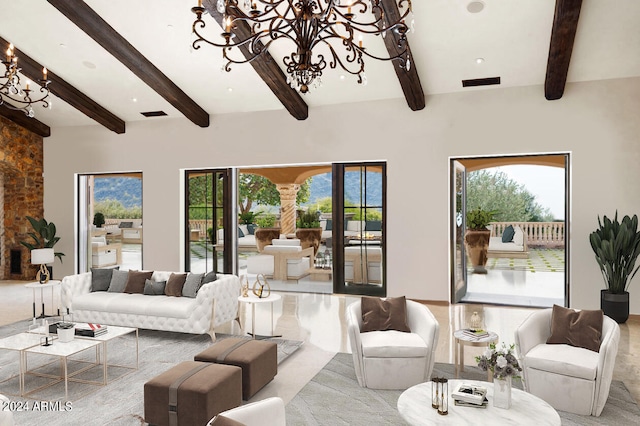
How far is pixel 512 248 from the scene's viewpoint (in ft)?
39.8

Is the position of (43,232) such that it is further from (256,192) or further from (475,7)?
(475,7)

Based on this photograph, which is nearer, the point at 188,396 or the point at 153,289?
the point at 188,396

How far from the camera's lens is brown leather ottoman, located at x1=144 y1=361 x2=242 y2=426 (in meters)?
3.55

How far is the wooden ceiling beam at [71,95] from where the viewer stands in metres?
7.58

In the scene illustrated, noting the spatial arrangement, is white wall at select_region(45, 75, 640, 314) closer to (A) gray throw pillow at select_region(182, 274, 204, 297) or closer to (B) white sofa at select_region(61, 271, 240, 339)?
(B) white sofa at select_region(61, 271, 240, 339)

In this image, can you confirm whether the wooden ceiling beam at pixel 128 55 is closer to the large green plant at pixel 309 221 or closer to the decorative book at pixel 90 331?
the decorative book at pixel 90 331

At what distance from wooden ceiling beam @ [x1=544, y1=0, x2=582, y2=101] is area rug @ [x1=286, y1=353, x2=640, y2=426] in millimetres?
3819

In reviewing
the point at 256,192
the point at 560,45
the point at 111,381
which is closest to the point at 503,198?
the point at 560,45

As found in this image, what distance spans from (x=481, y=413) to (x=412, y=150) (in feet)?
17.7

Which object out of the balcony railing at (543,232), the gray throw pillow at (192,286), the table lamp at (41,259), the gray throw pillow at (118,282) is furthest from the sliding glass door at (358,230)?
the balcony railing at (543,232)

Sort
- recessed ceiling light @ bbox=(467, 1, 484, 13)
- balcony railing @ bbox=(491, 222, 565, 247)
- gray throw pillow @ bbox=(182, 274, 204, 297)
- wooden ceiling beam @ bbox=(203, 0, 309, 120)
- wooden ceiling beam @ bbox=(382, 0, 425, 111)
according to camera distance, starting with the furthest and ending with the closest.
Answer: balcony railing @ bbox=(491, 222, 565, 247)
gray throw pillow @ bbox=(182, 274, 204, 297)
wooden ceiling beam @ bbox=(203, 0, 309, 120)
recessed ceiling light @ bbox=(467, 1, 484, 13)
wooden ceiling beam @ bbox=(382, 0, 425, 111)

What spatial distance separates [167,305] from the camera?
602cm

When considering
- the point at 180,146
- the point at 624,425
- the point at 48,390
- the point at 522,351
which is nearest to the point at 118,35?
the point at 180,146

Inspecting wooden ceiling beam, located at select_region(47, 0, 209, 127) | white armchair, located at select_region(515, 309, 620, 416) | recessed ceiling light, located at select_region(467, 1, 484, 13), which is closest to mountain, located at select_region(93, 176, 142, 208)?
wooden ceiling beam, located at select_region(47, 0, 209, 127)
